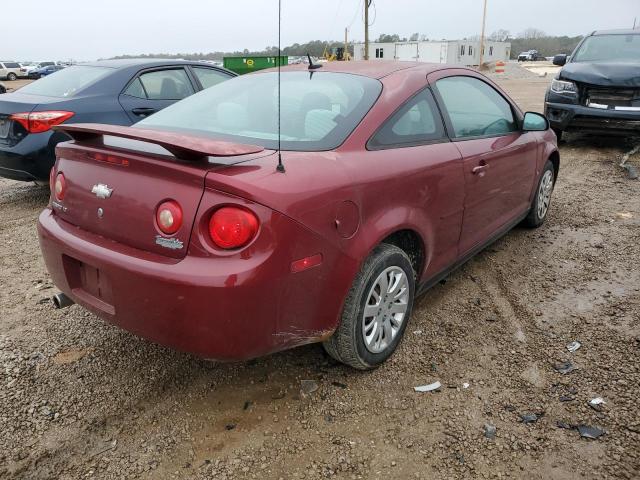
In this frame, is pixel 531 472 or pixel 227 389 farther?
pixel 227 389

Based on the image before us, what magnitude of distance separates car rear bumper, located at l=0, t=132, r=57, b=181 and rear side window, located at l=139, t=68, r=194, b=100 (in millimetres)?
1238

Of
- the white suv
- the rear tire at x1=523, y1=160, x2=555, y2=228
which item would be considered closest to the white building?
the white suv

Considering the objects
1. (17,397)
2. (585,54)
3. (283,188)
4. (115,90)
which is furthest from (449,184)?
(585,54)

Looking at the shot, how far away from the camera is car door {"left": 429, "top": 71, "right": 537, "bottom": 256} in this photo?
3225 mm

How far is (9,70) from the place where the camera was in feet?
140

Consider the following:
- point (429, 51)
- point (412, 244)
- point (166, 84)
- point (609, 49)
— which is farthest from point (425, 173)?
point (429, 51)

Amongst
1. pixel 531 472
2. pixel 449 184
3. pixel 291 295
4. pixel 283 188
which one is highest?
pixel 283 188

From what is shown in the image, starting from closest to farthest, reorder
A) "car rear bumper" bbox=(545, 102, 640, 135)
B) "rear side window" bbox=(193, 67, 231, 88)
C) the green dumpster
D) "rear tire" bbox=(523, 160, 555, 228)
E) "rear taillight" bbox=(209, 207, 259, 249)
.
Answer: "rear taillight" bbox=(209, 207, 259, 249) < "rear tire" bbox=(523, 160, 555, 228) < "rear side window" bbox=(193, 67, 231, 88) < "car rear bumper" bbox=(545, 102, 640, 135) < the green dumpster

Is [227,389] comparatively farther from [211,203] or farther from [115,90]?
[115,90]

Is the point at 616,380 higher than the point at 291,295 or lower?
lower

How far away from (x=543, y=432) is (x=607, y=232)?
10.2 feet

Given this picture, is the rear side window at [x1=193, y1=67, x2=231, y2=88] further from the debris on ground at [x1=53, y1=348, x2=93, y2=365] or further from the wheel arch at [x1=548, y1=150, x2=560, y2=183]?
the debris on ground at [x1=53, y1=348, x2=93, y2=365]

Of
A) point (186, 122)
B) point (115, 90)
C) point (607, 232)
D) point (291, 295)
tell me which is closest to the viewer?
point (291, 295)

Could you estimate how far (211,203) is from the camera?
6.56 feet
